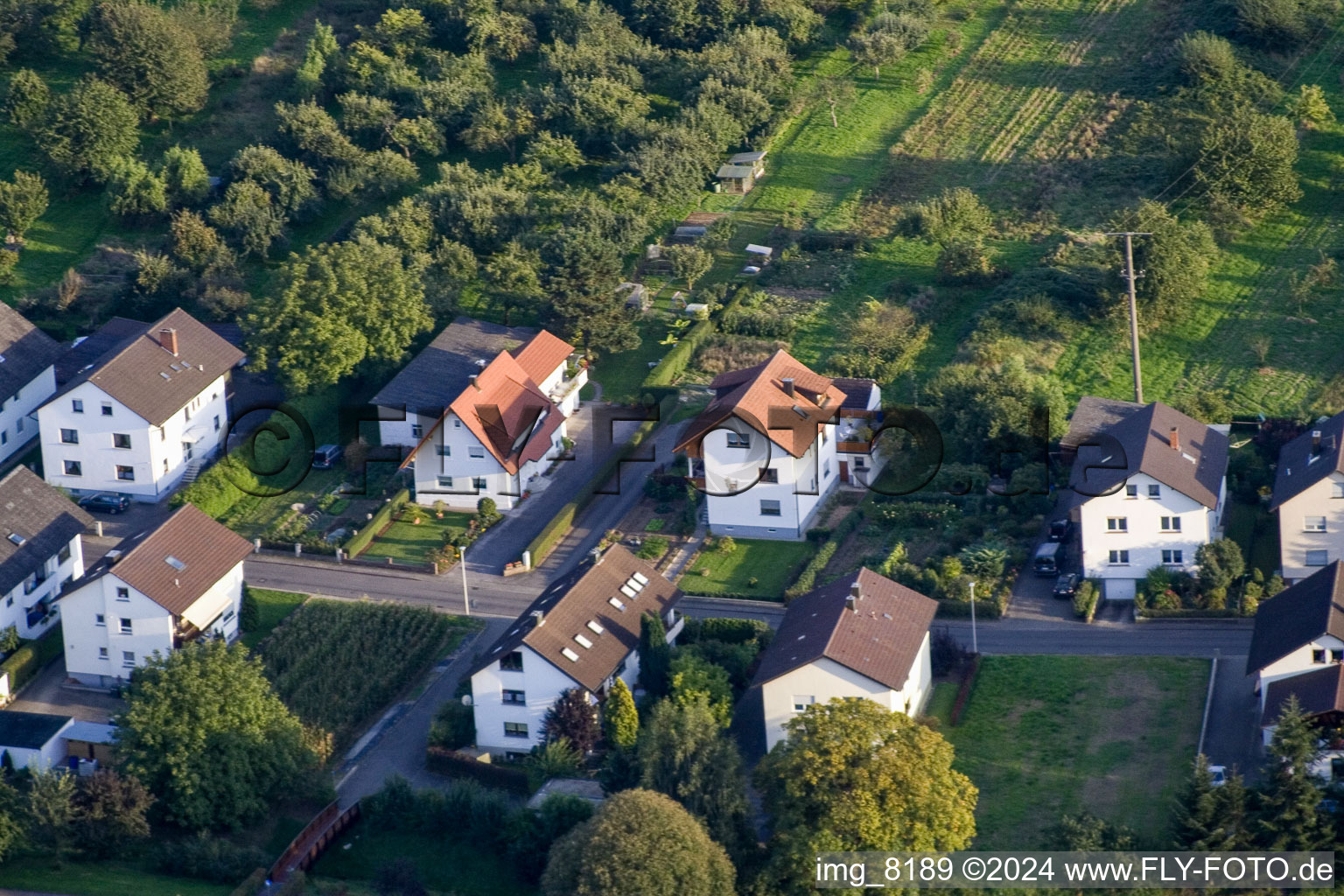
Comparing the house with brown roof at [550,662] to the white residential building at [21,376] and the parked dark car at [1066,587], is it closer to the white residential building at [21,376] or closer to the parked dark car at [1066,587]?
the parked dark car at [1066,587]

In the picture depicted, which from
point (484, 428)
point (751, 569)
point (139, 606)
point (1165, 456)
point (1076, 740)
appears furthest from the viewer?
point (484, 428)

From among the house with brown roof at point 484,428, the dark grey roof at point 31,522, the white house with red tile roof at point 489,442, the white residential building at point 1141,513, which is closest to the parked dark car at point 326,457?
the house with brown roof at point 484,428

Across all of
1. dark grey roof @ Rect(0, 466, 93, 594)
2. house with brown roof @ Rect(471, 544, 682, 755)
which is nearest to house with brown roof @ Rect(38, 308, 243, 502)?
dark grey roof @ Rect(0, 466, 93, 594)

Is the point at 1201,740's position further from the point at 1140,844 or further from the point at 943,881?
the point at 943,881

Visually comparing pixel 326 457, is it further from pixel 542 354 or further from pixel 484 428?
pixel 542 354

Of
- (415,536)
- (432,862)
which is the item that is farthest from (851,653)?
(415,536)

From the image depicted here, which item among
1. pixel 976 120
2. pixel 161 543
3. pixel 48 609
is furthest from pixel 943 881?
pixel 976 120
